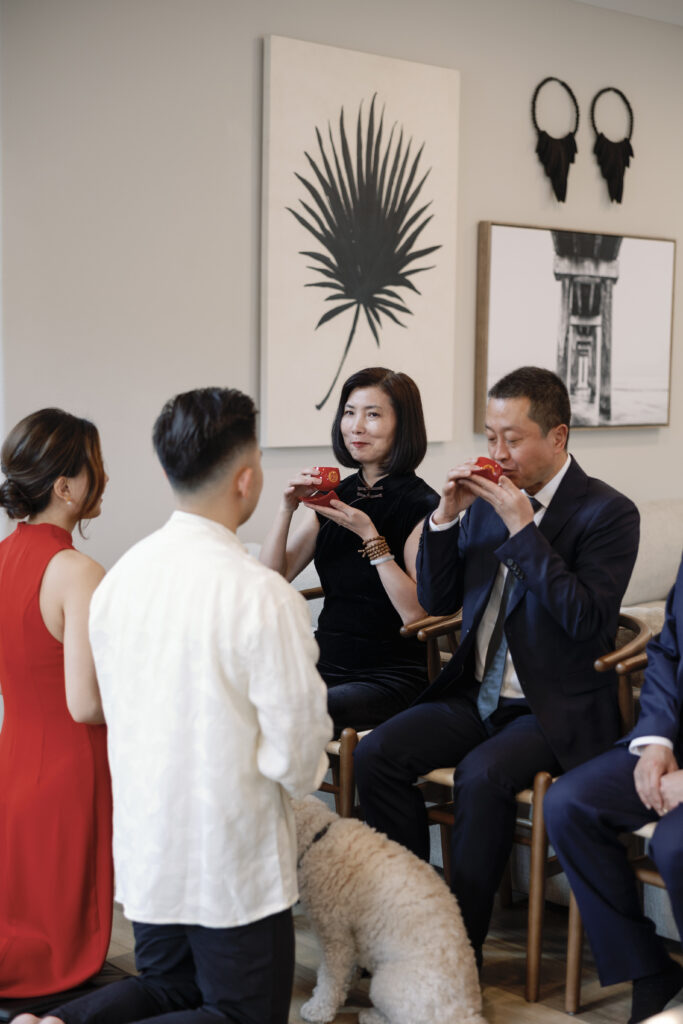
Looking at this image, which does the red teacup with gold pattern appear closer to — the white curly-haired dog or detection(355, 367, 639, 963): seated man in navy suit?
detection(355, 367, 639, 963): seated man in navy suit

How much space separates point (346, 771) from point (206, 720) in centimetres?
110

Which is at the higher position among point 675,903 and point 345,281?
point 345,281

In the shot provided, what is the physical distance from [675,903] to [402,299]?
2736 millimetres

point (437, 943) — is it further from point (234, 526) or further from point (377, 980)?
point (234, 526)

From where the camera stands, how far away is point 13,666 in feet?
7.54

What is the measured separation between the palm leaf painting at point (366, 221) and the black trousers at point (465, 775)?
5.75 feet

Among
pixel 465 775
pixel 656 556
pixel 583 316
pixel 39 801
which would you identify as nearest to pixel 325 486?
pixel 465 775

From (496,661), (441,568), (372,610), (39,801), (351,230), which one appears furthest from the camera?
(351,230)

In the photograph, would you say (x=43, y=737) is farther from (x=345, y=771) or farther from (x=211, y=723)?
(x=345, y=771)

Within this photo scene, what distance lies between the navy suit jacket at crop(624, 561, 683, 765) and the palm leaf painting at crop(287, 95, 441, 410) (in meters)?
1.94

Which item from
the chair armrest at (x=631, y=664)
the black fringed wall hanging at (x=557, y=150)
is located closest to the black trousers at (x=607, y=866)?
the chair armrest at (x=631, y=664)

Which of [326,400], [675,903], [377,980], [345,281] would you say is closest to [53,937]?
[377,980]

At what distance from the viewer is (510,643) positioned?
8.71 feet

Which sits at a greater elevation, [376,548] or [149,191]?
[149,191]
